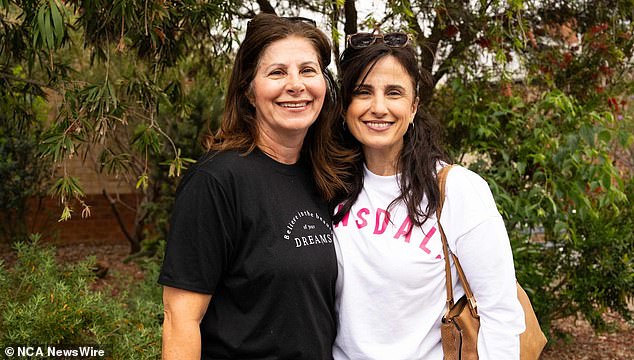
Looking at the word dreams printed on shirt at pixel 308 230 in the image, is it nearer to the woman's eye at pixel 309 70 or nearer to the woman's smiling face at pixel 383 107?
the woman's smiling face at pixel 383 107

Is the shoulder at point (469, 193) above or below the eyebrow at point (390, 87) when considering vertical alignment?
below

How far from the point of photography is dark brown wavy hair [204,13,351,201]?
2.33 meters

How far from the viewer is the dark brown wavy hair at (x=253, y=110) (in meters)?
2.33

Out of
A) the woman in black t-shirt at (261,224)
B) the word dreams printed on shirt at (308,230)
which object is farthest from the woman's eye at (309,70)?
the word dreams printed on shirt at (308,230)

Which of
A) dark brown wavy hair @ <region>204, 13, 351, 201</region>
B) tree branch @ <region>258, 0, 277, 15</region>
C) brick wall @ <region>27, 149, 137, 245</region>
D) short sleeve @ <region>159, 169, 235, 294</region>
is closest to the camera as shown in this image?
short sleeve @ <region>159, 169, 235, 294</region>

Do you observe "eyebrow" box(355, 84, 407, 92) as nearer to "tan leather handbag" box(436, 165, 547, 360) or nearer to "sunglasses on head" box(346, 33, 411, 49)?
"sunglasses on head" box(346, 33, 411, 49)

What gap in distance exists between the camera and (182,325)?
2066mm

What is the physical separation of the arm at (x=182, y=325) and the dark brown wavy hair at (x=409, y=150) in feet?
1.98

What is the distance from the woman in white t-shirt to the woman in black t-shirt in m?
0.09

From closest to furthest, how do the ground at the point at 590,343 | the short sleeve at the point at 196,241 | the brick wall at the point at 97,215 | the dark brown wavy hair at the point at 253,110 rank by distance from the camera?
the short sleeve at the point at 196,241 < the dark brown wavy hair at the point at 253,110 < the ground at the point at 590,343 < the brick wall at the point at 97,215

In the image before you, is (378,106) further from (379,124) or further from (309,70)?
(309,70)

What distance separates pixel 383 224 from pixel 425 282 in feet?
0.78

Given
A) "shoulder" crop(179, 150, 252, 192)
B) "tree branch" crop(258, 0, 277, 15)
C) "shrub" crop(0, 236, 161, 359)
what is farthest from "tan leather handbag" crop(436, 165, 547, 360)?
"tree branch" crop(258, 0, 277, 15)

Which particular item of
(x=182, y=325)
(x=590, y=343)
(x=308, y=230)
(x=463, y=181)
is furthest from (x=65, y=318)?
(x=590, y=343)
